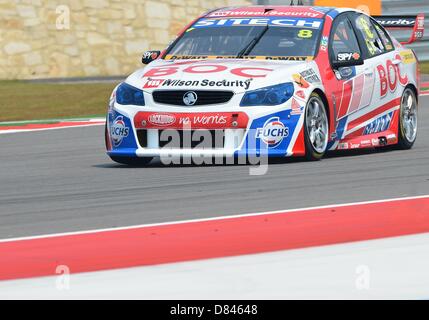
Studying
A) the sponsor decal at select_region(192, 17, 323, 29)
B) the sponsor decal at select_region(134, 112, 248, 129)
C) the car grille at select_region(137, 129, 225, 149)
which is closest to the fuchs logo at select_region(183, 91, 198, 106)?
the sponsor decal at select_region(134, 112, 248, 129)


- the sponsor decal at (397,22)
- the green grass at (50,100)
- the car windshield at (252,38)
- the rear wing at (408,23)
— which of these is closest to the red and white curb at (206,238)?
the car windshield at (252,38)

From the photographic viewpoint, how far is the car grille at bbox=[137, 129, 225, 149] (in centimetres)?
1130

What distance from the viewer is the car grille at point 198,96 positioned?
11.4 m

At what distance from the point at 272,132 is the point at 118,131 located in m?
1.33

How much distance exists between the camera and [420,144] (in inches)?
552

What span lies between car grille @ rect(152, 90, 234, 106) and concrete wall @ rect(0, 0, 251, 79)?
544 inches

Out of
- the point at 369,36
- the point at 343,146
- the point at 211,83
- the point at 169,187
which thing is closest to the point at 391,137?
the point at 343,146

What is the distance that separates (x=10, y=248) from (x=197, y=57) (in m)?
5.12

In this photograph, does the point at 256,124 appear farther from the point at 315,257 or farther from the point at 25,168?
the point at 315,257

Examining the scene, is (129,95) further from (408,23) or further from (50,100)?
(50,100)

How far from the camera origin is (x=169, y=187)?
33.9 ft

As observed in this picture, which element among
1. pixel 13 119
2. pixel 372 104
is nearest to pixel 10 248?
pixel 372 104

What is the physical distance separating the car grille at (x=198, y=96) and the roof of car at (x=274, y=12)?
165 cm

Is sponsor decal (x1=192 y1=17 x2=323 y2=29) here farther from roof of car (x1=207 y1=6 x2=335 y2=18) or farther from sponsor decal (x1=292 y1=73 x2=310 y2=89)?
sponsor decal (x1=292 y1=73 x2=310 y2=89)
